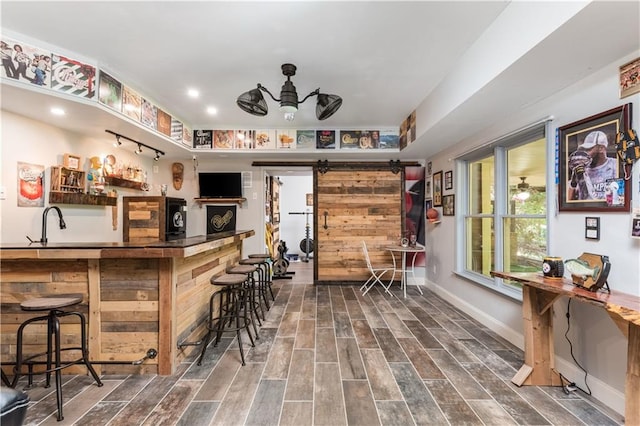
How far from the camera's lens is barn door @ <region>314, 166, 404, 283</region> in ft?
16.9

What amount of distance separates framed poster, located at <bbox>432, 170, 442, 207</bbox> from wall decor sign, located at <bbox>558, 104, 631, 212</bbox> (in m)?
2.20

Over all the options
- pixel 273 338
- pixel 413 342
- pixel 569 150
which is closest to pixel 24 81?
pixel 273 338

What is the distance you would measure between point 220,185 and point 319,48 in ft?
11.1

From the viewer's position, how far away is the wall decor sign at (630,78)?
1.68 m

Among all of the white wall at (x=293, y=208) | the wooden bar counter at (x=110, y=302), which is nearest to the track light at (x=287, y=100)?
the wooden bar counter at (x=110, y=302)

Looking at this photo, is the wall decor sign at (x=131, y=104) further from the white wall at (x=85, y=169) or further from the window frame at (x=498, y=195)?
the window frame at (x=498, y=195)

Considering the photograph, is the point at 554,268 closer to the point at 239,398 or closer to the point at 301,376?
the point at 301,376

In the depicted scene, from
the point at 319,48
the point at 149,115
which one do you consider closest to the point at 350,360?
the point at 319,48

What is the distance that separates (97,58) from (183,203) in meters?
2.48

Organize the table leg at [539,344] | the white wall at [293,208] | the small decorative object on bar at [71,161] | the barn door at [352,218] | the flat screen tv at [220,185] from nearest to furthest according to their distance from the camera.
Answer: the table leg at [539,344]
the small decorative object on bar at [71,161]
the flat screen tv at [220,185]
the barn door at [352,218]
the white wall at [293,208]

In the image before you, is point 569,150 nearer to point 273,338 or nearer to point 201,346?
point 273,338

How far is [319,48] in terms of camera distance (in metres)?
2.33

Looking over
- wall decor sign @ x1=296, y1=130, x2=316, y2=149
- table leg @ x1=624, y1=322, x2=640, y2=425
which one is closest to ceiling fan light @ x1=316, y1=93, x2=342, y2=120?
wall decor sign @ x1=296, y1=130, x2=316, y2=149

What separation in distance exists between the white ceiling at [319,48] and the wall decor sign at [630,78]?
0.31 feet
